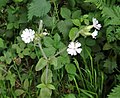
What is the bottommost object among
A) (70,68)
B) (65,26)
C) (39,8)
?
(70,68)

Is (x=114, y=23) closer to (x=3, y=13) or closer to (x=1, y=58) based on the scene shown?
(x=1, y=58)

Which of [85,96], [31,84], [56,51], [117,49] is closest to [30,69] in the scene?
[31,84]

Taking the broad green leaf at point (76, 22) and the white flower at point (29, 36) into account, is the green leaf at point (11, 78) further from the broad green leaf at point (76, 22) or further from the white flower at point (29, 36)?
the broad green leaf at point (76, 22)

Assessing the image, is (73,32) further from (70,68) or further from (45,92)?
(45,92)

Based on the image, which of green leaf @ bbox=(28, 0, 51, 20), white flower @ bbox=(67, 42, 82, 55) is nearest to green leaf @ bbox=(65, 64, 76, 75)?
white flower @ bbox=(67, 42, 82, 55)

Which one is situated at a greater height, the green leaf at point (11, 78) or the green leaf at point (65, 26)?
the green leaf at point (65, 26)

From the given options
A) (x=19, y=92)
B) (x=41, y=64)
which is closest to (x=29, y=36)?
(x=41, y=64)

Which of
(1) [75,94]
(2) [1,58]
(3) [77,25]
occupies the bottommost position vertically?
(1) [75,94]

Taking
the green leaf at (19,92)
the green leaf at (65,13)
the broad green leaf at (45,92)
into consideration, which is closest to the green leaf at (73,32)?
the green leaf at (65,13)
